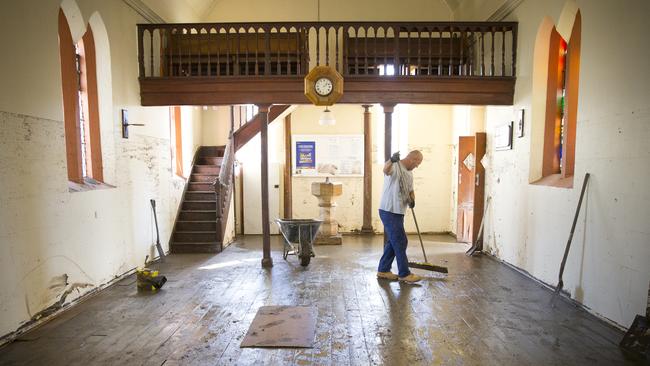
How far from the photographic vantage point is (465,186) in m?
8.66

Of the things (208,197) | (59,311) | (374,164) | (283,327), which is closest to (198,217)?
(208,197)

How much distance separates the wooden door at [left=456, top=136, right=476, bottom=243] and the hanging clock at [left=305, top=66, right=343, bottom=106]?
12.7ft

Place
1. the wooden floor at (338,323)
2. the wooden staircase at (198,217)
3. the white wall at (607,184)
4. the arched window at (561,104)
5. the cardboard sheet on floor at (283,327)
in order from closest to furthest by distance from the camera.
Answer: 1. the wooden floor at (338,323)
2. the cardboard sheet on floor at (283,327)
3. the white wall at (607,184)
4. the arched window at (561,104)
5. the wooden staircase at (198,217)

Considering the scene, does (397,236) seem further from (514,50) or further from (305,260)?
(514,50)

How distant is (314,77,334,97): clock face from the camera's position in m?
5.68

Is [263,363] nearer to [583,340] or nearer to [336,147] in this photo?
[583,340]

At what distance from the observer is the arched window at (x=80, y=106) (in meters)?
5.40

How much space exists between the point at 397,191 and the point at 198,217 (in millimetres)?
4433

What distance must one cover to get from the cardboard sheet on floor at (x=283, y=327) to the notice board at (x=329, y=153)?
220 inches

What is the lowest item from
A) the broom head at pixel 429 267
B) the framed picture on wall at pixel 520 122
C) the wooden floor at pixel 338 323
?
the wooden floor at pixel 338 323

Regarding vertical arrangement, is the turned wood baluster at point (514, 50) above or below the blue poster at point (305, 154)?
above

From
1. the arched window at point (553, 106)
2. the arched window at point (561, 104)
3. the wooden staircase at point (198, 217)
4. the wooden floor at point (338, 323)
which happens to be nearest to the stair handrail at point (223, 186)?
the wooden staircase at point (198, 217)

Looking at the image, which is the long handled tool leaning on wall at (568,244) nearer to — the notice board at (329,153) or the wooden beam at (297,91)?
the wooden beam at (297,91)

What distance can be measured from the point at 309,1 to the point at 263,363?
8084mm
